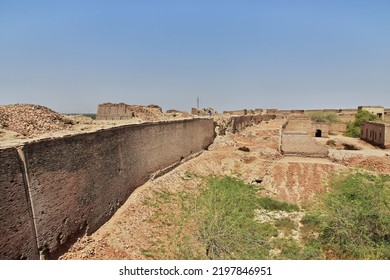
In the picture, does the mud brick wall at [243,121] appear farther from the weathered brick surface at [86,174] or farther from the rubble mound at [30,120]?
the rubble mound at [30,120]

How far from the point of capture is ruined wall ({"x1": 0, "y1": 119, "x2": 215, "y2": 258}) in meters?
7.00

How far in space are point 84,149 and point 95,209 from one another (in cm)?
162

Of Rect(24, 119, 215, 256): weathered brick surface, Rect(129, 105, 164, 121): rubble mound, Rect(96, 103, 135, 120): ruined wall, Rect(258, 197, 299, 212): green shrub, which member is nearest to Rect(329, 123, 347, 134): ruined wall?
Rect(129, 105, 164, 121): rubble mound

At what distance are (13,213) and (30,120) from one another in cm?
429

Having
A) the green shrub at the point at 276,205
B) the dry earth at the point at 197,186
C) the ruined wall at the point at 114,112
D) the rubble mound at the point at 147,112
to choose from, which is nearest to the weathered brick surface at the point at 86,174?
the dry earth at the point at 197,186

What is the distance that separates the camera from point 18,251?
6.41 m

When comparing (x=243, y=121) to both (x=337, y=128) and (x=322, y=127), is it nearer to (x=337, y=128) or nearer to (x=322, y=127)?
(x=322, y=127)

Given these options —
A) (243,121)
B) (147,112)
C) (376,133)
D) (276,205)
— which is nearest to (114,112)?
(147,112)

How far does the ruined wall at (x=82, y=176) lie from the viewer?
7001 millimetres

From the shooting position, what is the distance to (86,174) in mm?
8781

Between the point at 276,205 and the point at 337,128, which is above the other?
the point at 337,128

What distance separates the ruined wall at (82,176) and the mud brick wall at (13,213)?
0.08ft
